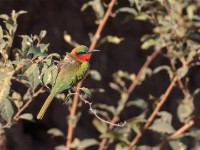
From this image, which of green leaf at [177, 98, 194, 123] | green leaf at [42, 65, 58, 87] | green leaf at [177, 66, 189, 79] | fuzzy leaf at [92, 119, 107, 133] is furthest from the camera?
fuzzy leaf at [92, 119, 107, 133]

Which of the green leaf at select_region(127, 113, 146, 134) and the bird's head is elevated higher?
the bird's head

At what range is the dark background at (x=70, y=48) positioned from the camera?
4.00m

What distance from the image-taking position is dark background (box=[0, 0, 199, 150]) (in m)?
4.00

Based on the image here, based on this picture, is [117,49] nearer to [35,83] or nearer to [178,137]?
[178,137]

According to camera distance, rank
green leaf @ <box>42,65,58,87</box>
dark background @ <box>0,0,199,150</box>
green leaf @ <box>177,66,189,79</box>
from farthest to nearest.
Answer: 1. dark background @ <box>0,0,199,150</box>
2. green leaf @ <box>177,66,189,79</box>
3. green leaf @ <box>42,65,58,87</box>

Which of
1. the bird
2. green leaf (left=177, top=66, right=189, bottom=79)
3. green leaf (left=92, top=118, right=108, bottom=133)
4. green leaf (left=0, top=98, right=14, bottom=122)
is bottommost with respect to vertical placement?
green leaf (left=92, top=118, right=108, bottom=133)

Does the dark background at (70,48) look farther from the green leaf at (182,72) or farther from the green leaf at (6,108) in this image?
the green leaf at (6,108)

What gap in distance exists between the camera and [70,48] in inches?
165

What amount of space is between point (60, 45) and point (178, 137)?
1460mm

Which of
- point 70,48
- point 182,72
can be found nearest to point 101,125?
point 182,72

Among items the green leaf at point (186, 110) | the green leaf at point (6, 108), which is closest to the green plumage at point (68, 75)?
the green leaf at point (6, 108)

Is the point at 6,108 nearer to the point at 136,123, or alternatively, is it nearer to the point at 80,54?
the point at 80,54

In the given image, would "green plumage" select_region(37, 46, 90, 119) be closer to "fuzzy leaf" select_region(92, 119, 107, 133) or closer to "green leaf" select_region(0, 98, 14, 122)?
"green leaf" select_region(0, 98, 14, 122)

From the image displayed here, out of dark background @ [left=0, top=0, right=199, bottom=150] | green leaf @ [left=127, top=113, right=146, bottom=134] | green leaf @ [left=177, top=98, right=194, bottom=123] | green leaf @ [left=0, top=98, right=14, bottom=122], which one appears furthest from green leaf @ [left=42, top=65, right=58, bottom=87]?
dark background @ [left=0, top=0, right=199, bottom=150]
